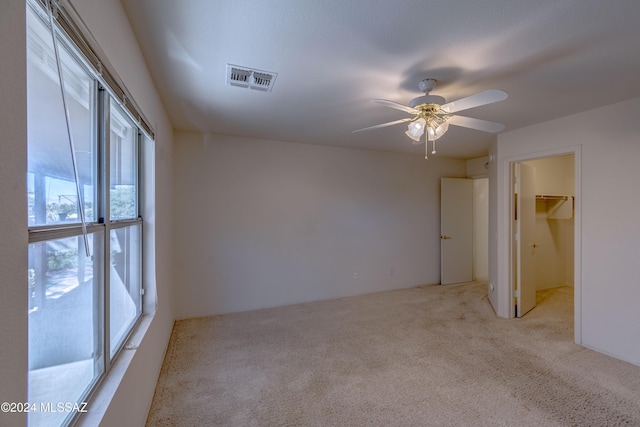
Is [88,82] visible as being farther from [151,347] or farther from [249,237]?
[249,237]

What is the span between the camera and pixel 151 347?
6.70 feet

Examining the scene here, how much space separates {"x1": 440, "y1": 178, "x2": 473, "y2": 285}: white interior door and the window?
4.91 metres

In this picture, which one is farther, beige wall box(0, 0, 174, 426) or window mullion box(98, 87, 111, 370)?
window mullion box(98, 87, 111, 370)

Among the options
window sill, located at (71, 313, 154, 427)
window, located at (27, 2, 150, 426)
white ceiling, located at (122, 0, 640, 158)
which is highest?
white ceiling, located at (122, 0, 640, 158)

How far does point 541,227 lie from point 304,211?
13.4ft

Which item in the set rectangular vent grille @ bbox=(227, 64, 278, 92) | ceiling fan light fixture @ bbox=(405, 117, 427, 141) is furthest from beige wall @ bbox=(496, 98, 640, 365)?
rectangular vent grille @ bbox=(227, 64, 278, 92)

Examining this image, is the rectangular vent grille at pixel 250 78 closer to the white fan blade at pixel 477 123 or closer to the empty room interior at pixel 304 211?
the empty room interior at pixel 304 211

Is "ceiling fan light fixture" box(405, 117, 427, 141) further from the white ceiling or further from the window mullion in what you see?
the window mullion

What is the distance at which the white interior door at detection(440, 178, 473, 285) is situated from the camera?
5.13 m

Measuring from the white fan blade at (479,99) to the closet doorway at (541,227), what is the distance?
85.6 inches

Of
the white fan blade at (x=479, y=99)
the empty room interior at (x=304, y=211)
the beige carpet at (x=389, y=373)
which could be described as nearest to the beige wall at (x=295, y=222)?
the empty room interior at (x=304, y=211)

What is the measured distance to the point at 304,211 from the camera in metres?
4.20

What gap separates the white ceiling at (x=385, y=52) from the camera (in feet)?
4.63

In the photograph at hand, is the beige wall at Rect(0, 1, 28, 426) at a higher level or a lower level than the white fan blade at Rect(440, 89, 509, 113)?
lower
